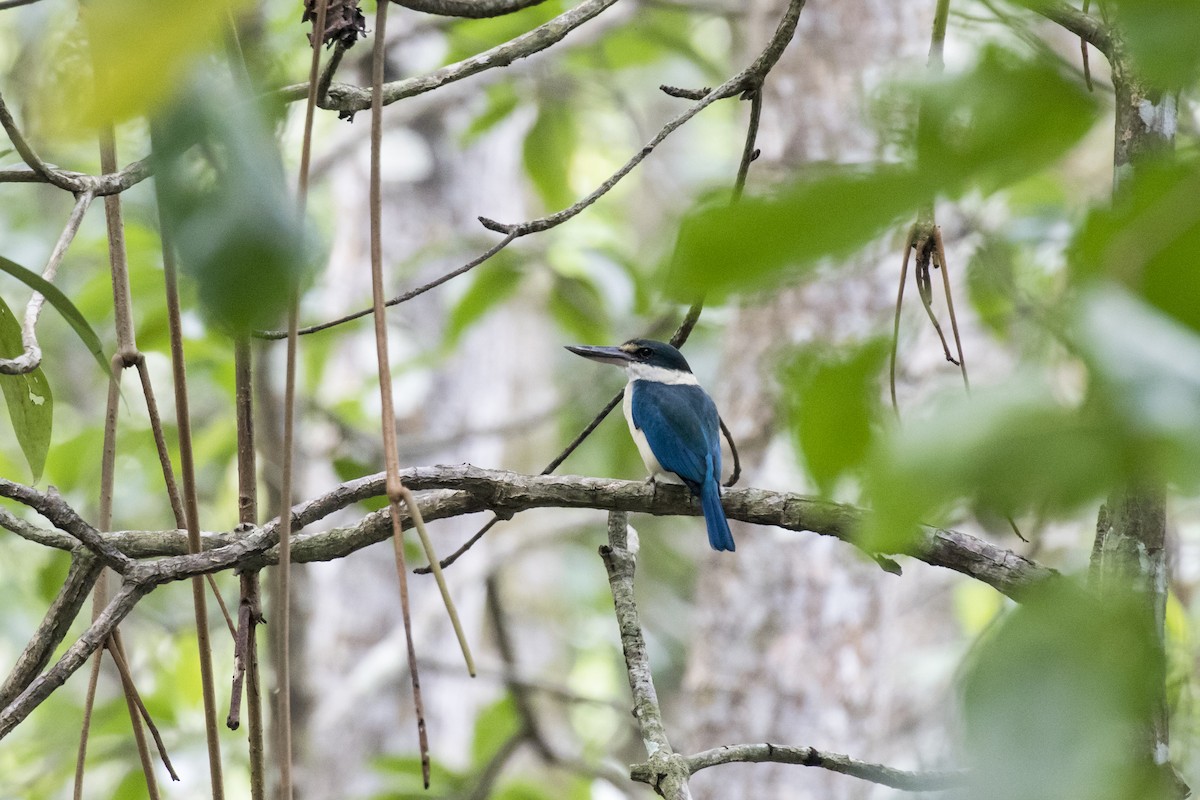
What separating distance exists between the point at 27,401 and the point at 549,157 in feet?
10.4

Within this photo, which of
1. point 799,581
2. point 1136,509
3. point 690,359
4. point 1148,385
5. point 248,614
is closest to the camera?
point 1148,385

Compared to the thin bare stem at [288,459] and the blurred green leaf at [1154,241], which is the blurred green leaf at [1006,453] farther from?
the thin bare stem at [288,459]

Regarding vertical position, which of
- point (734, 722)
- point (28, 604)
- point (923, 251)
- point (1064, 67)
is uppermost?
point (28, 604)

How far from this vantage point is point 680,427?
4.01 meters

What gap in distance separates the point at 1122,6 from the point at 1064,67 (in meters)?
0.03

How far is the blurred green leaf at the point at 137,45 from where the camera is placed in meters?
0.34

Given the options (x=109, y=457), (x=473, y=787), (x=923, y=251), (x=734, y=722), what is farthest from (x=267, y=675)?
(x=923, y=251)

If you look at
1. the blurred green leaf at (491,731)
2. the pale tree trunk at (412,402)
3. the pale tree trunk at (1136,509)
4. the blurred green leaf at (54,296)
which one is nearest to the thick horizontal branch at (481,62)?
the blurred green leaf at (54,296)

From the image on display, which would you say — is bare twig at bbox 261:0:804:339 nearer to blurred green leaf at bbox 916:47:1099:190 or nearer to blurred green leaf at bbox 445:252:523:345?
blurred green leaf at bbox 916:47:1099:190

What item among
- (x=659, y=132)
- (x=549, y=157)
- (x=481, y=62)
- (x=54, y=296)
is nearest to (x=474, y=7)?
(x=481, y=62)

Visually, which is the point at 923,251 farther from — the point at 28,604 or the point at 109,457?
the point at 28,604

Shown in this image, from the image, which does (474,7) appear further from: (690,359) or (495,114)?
(690,359)

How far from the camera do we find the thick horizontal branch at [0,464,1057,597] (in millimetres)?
1745

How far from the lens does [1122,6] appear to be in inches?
15.7
